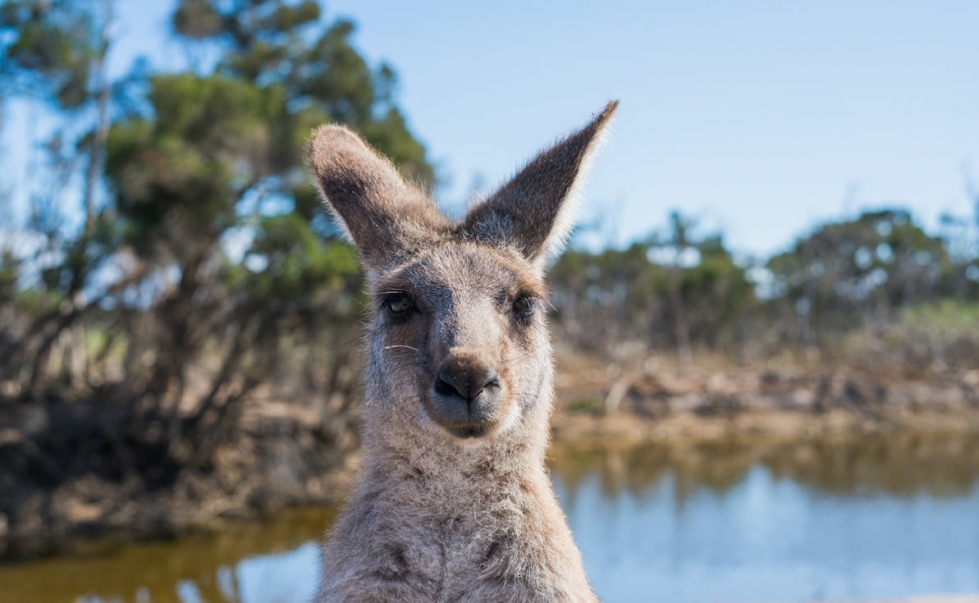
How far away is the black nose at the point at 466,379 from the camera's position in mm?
2572

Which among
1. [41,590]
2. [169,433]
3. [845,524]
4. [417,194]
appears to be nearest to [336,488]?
[169,433]

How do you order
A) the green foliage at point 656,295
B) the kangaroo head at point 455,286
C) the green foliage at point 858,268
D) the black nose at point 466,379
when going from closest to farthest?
1. the black nose at point 466,379
2. the kangaroo head at point 455,286
3. the green foliage at point 656,295
4. the green foliage at point 858,268

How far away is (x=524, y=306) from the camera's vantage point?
3.13 m

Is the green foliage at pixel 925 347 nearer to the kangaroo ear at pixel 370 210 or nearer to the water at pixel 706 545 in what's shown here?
the water at pixel 706 545

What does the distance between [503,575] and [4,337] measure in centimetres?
1597

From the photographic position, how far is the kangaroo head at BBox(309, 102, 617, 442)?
268 cm

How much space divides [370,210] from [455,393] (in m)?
1.02

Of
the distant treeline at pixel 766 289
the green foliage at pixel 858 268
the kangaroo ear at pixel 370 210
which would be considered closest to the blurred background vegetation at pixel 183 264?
the kangaroo ear at pixel 370 210

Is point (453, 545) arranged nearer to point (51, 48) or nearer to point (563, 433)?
point (51, 48)

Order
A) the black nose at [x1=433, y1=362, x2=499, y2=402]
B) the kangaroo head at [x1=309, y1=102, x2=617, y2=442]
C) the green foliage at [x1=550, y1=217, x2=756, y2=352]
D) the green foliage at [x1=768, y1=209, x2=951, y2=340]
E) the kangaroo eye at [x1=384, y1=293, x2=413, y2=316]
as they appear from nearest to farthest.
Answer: the black nose at [x1=433, y1=362, x2=499, y2=402] < the kangaroo head at [x1=309, y1=102, x2=617, y2=442] < the kangaroo eye at [x1=384, y1=293, x2=413, y2=316] < the green foliage at [x1=550, y1=217, x2=756, y2=352] < the green foliage at [x1=768, y1=209, x2=951, y2=340]

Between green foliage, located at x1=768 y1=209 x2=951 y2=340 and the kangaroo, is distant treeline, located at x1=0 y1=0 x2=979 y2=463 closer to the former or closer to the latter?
the kangaroo

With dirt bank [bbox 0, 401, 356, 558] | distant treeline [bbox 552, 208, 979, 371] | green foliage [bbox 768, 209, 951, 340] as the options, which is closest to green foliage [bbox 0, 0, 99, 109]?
dirt bank [bbox 0, 401, 356, 558]

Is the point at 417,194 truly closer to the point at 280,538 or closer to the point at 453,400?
the point at 453,400

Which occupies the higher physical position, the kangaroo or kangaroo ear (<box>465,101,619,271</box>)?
kangaroo ear (<box>465,101,619,271</box>)
